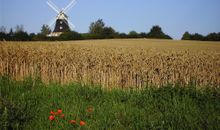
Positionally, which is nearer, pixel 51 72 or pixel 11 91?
pixel 11 91

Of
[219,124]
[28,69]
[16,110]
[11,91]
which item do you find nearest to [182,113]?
[219,124]

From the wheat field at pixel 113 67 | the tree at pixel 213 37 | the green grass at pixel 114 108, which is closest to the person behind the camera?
the green grass at pixel 114 108

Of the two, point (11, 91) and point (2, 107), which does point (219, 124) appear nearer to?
point (2, 107)

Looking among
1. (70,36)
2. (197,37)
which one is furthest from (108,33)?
(197,37)

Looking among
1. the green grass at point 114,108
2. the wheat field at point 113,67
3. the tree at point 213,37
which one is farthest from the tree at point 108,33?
the green grass at point 114,108

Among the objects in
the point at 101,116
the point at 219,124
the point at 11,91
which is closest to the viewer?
the point at 219,124

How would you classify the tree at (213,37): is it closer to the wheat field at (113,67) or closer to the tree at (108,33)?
the tree at (108,33)

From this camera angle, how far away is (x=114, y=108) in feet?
29.8

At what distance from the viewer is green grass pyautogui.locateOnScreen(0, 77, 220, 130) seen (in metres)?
7.24

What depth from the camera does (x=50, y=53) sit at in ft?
56.9

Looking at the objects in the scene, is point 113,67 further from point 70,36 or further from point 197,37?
point 197,37

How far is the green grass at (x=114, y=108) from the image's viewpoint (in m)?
7.24

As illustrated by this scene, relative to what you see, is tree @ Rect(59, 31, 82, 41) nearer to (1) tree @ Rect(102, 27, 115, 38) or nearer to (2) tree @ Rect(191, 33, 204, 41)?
(1) tree @ Rect(102, 27, 115, 38)

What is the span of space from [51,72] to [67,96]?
608 cm
